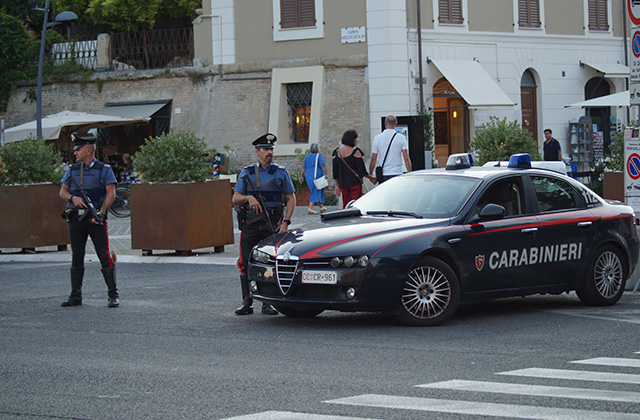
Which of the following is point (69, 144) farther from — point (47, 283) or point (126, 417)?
point (126, 417)

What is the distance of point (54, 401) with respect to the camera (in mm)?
6625

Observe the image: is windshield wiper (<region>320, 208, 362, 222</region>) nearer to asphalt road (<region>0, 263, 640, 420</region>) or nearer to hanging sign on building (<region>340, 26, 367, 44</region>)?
asphalt road (<region>0, 263, 640, 420</region>)

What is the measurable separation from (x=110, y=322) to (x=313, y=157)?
48.5 ft

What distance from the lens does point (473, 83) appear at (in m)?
29.8

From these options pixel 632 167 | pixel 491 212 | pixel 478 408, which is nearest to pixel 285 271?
pixel 491 212

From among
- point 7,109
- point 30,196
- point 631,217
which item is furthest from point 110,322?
point 7,109

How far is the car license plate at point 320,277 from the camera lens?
921 centimetres

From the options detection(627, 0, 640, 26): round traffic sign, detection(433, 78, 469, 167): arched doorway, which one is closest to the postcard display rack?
detection(433, 78, 469, 167): arched doorway

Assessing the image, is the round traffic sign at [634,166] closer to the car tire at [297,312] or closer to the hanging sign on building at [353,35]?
the car tire at [297,312]

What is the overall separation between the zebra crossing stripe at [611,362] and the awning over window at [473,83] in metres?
21.7

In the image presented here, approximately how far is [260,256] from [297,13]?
2133cm

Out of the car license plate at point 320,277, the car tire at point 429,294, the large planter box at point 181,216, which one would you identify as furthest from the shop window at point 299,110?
the car license plate at point 320,277

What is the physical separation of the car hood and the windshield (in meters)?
0.29

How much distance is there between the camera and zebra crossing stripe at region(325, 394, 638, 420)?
19.4 ft
